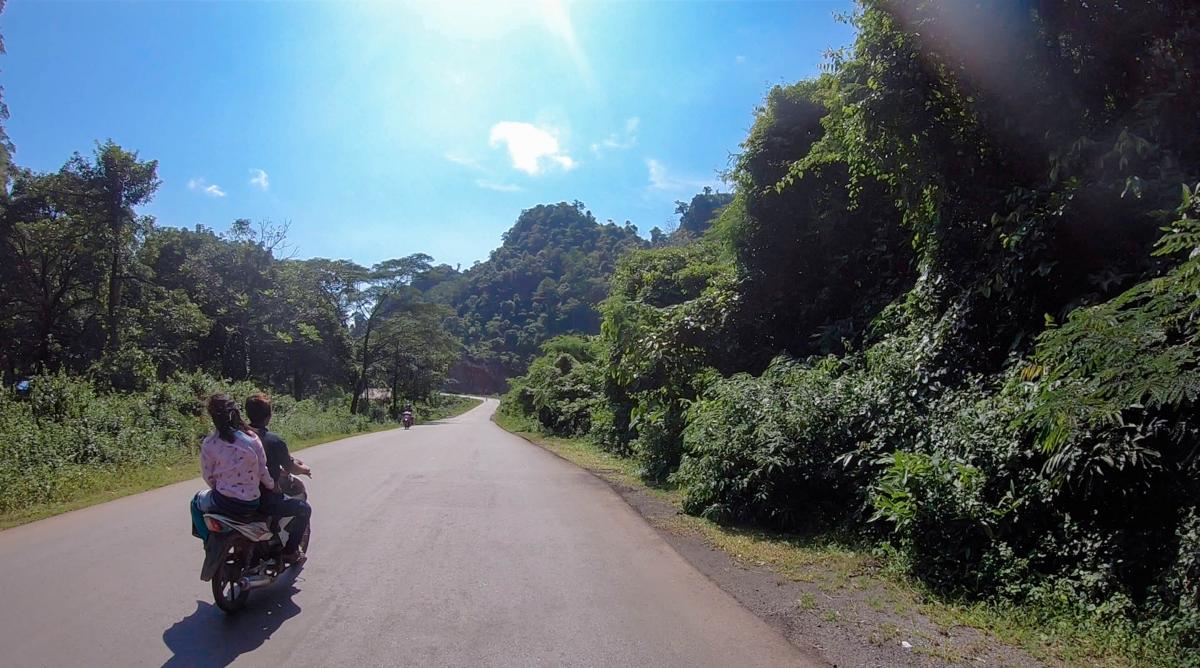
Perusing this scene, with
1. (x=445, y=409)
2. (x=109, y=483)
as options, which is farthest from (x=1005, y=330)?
(x=445, y=409)

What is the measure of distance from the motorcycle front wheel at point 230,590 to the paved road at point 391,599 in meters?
0.08

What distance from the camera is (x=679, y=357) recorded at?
13.4 meters

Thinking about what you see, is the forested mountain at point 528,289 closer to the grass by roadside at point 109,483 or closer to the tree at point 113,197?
the tree at point 113,197

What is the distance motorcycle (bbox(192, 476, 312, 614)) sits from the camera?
4.69 m

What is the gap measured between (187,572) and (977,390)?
24.8 ft

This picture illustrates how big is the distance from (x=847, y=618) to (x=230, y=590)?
4.49 metres

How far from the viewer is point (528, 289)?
4446 inches

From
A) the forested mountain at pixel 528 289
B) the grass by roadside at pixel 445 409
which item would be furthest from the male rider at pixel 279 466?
the forested mountain at pixel 528 289

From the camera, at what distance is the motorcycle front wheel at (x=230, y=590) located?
15.4ft

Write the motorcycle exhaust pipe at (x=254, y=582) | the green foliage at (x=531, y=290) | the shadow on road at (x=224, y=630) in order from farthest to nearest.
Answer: the green foliage at (x=531, y=290) → the motorcycle exhaust pipe at (x=254, y=582) → the shadow on road at (x=224, y=630)

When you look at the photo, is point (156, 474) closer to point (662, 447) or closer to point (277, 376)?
point (662, 447)

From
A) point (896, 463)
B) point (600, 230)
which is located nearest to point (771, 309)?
point (896, 463)

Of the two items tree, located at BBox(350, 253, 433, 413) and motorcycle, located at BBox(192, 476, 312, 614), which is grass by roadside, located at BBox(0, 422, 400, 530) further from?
tree, located at BBox(350, 253, 433, 413)

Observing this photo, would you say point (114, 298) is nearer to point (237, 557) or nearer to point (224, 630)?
point (237, 557)
